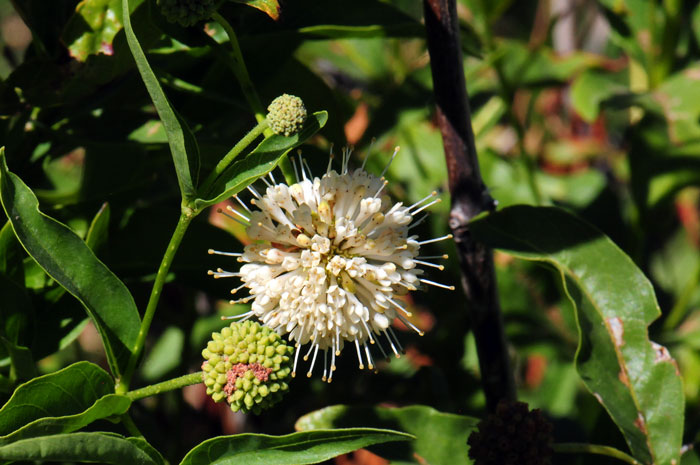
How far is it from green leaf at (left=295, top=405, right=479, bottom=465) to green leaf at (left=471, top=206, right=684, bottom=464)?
0.84 feet

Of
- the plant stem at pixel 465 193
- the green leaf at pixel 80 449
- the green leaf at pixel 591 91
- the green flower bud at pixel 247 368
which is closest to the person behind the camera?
the green leaf at pixel 80 449

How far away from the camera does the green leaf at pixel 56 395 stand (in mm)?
992

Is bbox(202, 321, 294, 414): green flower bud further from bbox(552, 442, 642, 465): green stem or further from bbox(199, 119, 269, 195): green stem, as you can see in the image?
bbox(552, 442, 642, 465): green stem

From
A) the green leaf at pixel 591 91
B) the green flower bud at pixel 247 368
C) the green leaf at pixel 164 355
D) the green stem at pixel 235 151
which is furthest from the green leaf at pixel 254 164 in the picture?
the green leaf at pixel 591 91

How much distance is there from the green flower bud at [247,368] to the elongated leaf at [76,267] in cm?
14

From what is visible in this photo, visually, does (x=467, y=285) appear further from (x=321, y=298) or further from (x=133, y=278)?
(x=133, y=278)

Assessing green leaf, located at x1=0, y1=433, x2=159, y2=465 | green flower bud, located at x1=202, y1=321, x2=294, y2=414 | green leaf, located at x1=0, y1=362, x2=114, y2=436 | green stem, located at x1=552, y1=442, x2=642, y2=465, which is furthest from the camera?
green stem, located at x1=552, y1=442, x2=642, y2=465

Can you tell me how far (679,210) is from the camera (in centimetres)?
294

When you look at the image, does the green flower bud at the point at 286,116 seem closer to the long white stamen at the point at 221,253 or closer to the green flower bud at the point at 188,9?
the green flower bud at the point at 188,9

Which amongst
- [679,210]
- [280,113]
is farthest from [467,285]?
[679,210]

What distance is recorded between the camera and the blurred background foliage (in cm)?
132

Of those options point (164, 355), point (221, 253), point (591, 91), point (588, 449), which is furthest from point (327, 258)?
point (591, 91)

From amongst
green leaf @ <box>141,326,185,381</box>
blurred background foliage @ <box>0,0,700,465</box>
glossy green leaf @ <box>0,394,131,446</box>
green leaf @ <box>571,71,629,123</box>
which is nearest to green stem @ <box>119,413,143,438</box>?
glossy green leaf @ <box>0,394,131,446</box>

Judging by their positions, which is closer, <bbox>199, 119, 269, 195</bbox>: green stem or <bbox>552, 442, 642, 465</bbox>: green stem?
<bbox>199, 119, 269, 195</bbox>: green stem
